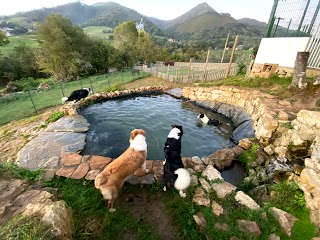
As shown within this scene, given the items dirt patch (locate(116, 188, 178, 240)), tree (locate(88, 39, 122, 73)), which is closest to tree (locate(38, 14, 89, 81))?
tree (locate(88, 39, 122, 73))

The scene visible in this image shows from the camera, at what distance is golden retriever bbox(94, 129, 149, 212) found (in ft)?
9.05

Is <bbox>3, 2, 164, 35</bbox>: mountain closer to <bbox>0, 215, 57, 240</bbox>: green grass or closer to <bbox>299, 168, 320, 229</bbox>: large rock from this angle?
<bbox>299, 168, 320, 229</bbox>: large rock

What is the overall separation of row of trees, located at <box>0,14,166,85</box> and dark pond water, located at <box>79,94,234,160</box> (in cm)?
1677

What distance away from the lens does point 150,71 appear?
66.4 feet

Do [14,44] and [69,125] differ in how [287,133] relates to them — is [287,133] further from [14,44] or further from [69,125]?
[14,44]

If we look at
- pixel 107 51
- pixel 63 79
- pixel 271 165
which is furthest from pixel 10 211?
pixel 107 51

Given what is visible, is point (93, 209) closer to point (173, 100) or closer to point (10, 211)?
point (10, 211)

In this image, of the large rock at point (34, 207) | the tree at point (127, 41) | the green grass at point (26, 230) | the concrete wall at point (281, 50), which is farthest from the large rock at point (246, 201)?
the tree at point (127, 41)

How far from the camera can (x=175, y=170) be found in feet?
10.4

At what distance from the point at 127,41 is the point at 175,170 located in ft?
110

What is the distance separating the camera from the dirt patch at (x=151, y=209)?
9.12ft

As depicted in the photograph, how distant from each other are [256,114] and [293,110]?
121 centimetres

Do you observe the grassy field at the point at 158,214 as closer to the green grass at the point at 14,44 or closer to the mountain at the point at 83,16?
the green grass at the point at 14,44

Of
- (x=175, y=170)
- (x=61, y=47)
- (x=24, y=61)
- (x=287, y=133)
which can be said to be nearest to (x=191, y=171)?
(x=175, y=170)
